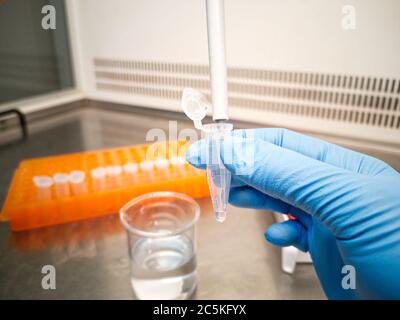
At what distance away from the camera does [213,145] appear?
570 mm

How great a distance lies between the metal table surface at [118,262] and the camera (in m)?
0.71

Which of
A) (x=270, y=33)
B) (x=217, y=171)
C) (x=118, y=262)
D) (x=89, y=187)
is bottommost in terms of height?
(x=118, y=262)

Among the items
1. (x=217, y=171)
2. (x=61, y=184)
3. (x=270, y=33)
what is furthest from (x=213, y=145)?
(x=270, y=33)

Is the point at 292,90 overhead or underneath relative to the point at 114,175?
overhead

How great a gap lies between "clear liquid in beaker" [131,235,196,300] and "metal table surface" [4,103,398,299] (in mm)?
38

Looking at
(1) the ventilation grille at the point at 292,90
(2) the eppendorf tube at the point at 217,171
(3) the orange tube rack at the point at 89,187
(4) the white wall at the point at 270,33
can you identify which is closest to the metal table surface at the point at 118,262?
(3) the orange tube rack at the point at 89,187

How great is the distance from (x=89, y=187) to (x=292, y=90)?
649 millimetres

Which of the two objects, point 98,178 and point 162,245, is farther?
point 98,178

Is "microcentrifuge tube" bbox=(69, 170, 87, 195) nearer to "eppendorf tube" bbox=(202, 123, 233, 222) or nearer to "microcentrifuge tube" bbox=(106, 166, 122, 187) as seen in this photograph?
"microcentrifuge tube" bbox=(106, 166, 122, 187)

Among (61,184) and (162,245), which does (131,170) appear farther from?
(162,245)

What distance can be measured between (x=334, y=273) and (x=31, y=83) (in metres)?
1.36

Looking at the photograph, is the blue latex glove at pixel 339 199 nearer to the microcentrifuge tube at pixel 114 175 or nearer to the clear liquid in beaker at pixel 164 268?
the clear liquid in beaker at pixel 164 268

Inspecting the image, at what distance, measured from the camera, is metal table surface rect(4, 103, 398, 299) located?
0.71 meters

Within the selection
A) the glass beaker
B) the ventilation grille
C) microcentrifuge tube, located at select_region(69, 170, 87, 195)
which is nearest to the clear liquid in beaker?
the glass beaker
